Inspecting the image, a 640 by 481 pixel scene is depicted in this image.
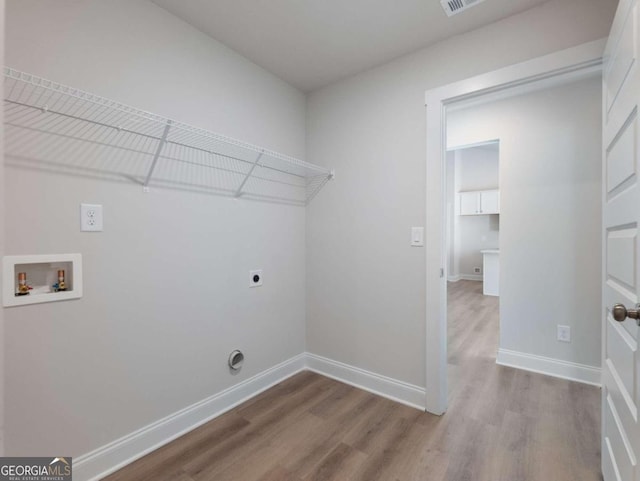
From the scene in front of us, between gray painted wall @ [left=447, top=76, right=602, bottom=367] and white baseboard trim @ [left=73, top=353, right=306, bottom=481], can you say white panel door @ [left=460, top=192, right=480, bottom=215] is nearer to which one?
gray painted wall @ [left=447, top=76, right=602, bottom=367]

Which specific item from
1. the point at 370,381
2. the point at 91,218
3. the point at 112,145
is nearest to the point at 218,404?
the point at 370,381

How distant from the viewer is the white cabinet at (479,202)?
A: 668 centimetres

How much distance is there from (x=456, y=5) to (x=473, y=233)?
6642 mm

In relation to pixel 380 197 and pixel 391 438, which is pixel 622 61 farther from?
pixel 391 438

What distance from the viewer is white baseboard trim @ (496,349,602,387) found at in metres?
2.50

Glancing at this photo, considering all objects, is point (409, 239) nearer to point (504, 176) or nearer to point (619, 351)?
point (619, 351)

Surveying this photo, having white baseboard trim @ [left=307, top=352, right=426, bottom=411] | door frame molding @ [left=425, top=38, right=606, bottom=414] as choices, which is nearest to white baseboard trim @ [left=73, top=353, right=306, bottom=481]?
white baseboard trim @ [left=307, top=352, right=426, bottom=411]

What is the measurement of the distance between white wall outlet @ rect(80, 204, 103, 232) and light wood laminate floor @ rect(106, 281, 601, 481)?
1.24 meters

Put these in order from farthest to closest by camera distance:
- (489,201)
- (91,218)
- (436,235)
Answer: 1. (489,201)
2. (436,235)
3. (91,218)

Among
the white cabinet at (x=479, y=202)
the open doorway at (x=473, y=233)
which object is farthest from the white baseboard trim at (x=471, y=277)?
the white cabinet at (x=479, y=202)

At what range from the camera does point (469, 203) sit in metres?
7.05

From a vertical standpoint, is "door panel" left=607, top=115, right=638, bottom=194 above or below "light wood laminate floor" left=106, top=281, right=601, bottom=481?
above

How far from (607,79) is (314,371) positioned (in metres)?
2.69

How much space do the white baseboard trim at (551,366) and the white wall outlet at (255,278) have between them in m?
2.34
